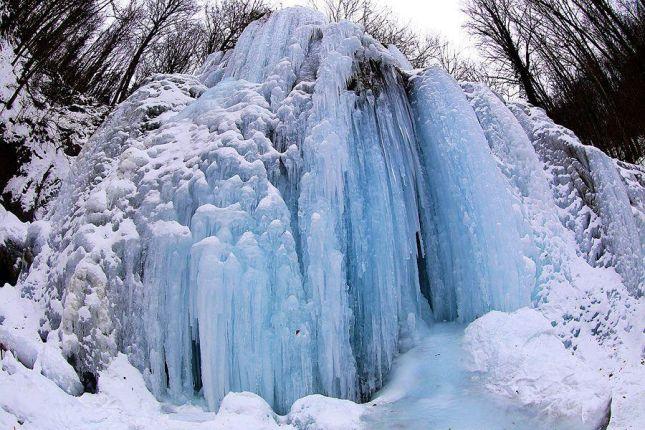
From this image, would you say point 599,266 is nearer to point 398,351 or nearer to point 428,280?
point 428,280

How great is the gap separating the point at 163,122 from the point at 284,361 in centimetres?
347

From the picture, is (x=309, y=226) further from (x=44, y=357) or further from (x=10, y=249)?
(x=10, y=249)

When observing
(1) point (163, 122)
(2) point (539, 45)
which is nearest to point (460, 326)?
(1) point (163, 122)

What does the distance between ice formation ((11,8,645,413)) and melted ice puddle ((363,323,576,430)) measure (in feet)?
1.03

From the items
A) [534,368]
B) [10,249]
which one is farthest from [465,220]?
[10,249]

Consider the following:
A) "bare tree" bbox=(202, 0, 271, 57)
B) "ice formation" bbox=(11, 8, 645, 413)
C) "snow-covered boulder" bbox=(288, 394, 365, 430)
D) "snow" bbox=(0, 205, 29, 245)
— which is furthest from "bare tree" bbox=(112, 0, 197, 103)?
"snow-covered boulder" bbox=(288, 394, 365, 430)

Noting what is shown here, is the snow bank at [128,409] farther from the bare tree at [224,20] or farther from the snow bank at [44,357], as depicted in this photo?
the bare tree at [224,20]

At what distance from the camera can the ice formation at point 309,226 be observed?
4430 mm

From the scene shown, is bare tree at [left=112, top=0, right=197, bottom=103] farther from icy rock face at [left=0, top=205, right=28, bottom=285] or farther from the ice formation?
the ice formation

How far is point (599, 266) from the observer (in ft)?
19.7

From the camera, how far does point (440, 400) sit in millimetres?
4086

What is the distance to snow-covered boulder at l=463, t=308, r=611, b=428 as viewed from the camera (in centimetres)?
372

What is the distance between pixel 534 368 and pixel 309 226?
7.52 ft

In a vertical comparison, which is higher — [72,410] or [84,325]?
[84,325]
